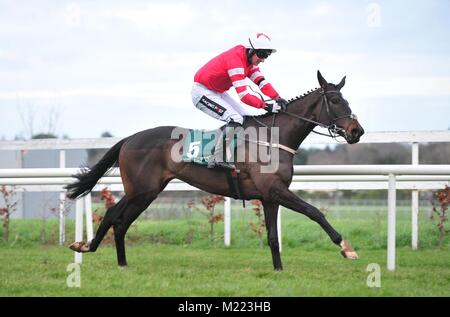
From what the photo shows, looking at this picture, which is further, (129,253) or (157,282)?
(129,253)

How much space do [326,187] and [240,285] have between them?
4.50 m

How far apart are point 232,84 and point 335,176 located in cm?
247

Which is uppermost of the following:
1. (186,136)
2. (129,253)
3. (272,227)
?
(186,136)

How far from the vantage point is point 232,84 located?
728cm

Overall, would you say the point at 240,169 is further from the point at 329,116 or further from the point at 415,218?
the point at 415,218

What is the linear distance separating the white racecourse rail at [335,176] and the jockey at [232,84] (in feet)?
2.91

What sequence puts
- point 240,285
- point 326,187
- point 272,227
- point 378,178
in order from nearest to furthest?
point 240,285 → point 272,227 → point 378,178 → point 326,187

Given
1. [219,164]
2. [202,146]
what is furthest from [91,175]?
[219,164]

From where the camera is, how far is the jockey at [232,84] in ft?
22.8

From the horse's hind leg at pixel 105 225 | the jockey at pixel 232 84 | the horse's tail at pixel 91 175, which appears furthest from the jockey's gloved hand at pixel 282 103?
→ the horse's hind leg at pixel 105 225

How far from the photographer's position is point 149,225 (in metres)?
12.1

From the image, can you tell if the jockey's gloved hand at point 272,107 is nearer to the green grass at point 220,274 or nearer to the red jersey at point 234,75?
the red jersey at point 234,75
